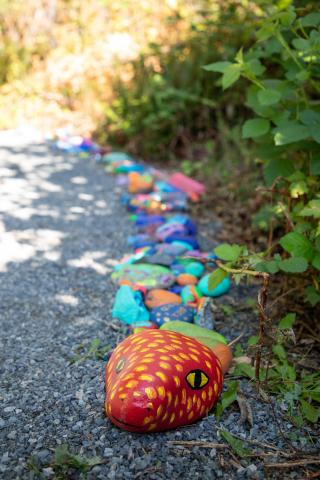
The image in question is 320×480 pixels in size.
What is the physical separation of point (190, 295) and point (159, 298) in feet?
0.51

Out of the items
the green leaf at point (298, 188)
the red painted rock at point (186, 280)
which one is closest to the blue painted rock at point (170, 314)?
the red painted rock at point (186, 280)

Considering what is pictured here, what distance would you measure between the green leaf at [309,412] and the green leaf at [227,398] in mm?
219

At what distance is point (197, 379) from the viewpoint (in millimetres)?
1627

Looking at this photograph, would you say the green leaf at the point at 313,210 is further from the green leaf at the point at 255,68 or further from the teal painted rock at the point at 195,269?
the teal painted rock at the point at 195,269

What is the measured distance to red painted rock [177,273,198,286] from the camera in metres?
2.61

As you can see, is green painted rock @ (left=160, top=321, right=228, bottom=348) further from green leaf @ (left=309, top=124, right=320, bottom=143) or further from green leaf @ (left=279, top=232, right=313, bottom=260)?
green leaf @ (left=309, top=124, right=320, bottom=143)

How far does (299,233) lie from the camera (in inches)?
75.9

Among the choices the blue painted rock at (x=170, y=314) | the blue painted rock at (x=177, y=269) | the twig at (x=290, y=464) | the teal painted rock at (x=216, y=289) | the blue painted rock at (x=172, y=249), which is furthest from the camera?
the blue painted rock at (x=172, y=249)

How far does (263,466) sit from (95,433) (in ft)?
1.63

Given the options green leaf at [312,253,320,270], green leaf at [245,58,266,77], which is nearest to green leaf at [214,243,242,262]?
green leaf at [312,253,320,270]

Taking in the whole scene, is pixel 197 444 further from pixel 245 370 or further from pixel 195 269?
pixel 195 269

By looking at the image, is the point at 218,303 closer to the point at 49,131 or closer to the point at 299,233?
the point at 299,233

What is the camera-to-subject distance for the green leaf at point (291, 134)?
1.90 meters

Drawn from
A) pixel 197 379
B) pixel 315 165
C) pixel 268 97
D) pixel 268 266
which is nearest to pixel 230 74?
pixel 268 97
